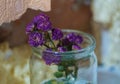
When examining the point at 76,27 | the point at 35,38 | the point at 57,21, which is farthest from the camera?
the point at 76,27

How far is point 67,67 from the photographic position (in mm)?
532

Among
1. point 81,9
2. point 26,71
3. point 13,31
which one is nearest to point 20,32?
point 13,31

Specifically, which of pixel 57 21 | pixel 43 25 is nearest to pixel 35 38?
pixel 43 25

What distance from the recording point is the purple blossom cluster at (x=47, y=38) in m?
0.52

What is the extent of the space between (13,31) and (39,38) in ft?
A: 2.04

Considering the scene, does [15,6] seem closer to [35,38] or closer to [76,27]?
[35,38]

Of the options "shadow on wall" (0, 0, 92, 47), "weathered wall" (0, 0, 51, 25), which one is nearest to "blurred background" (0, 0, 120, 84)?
"shadow on wall" (0, 0, 92, 47)

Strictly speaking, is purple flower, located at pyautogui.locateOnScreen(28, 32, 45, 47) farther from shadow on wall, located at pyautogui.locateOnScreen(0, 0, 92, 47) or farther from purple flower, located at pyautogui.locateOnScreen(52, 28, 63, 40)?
shadow on wall, located at pyautogui.locateOnScreen(0, 0, 92, 47)

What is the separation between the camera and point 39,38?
1.69 feet

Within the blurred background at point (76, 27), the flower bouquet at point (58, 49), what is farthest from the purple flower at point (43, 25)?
the blurred background at point (76, 27)

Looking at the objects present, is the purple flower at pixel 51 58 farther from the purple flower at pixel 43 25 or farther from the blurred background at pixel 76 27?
the blurred background at pixel 76 27

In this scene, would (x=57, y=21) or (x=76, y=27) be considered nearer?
(x=57, y=21)

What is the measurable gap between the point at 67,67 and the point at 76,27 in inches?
44.6

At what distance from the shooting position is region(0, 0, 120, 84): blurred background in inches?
28.8
